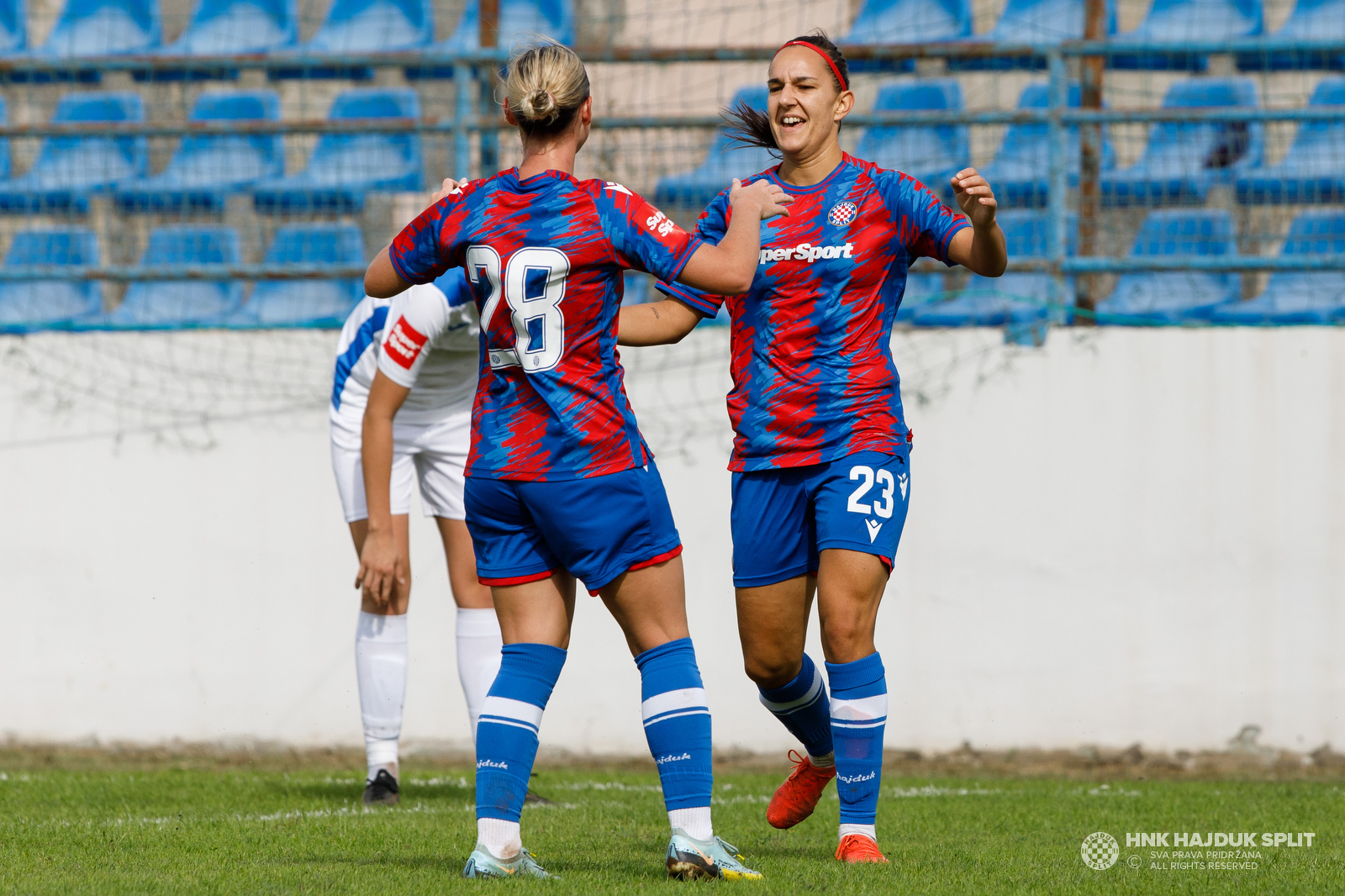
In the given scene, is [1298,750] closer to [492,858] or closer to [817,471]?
[817,471]

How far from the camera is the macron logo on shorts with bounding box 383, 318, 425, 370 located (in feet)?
14.3

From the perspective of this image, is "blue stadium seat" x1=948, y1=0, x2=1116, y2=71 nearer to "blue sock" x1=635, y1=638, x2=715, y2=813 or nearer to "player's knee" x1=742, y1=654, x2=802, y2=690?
"player's knee" x1=742, y1=654, x2=802, y2=690

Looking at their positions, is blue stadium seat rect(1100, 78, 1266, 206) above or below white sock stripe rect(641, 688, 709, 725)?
above

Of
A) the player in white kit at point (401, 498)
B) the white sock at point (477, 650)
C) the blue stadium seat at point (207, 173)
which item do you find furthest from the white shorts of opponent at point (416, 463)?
the blue stadium seat at point (207, 173)

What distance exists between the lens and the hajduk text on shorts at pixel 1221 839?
3902 mm

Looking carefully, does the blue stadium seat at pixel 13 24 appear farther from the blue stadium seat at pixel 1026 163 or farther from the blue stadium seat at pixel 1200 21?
the blue stadium seat at pixel 1200 21

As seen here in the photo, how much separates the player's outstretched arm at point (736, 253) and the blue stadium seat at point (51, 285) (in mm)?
4954

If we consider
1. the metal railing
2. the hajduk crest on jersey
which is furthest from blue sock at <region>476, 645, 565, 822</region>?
the metal railing

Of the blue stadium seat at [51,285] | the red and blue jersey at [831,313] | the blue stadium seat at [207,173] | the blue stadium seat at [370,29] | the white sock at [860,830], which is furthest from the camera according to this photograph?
Result: the blue stadium seat at [370,29]

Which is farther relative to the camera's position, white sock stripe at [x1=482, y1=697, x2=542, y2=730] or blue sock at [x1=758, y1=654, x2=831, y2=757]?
blue sock at [x1=758, y1=654, x2=831, y2=757]

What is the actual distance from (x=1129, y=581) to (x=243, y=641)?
387 cm

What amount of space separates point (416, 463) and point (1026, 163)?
Answer: 3486mm

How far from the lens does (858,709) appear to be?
3520 millimetres

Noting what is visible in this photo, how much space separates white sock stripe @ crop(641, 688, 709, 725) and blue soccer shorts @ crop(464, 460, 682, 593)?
0.92 feet
